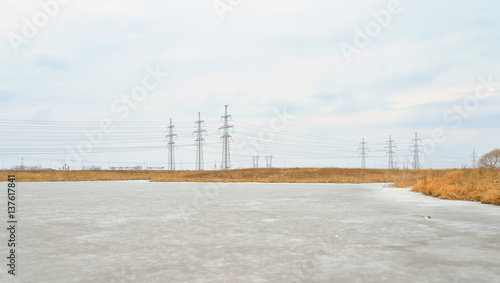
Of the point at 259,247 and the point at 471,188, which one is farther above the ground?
the point at 471,188

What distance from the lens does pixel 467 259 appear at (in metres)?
5.83

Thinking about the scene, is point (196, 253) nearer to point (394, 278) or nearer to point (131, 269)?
point (131, 269)

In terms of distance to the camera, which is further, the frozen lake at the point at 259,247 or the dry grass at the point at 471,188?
the dry grass at the point at 471,188

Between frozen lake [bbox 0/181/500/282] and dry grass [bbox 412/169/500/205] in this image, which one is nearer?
frozen lake [bbox 0/181/500/282]

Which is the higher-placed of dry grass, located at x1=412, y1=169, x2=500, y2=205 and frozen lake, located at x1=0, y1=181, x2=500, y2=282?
dry grass, located at x1=412, y1=169, x2=500, y2=205

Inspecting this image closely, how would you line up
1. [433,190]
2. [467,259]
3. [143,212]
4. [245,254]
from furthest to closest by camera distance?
[433,190], [143,212], [245,254], [467,259]

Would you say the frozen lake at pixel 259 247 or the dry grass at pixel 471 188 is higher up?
the dry grass at pixel 471 188

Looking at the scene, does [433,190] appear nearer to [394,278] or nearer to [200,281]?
[394,278]

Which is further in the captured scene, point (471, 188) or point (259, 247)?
point (471, 188)


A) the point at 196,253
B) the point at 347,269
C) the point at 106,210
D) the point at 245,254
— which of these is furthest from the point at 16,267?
the point at 106,210

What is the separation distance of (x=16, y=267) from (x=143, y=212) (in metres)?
6.82

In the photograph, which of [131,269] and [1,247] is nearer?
[131,269]

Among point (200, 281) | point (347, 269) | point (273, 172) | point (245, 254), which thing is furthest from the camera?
point (273, 172)

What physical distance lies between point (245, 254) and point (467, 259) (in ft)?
11.3
